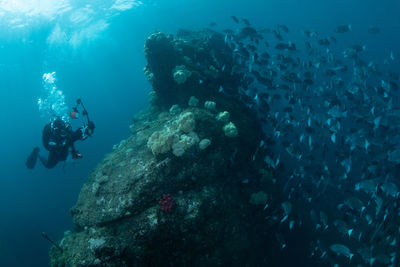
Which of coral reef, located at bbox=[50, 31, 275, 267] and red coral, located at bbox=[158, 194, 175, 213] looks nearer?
coral reef, located at bbox=[50, 31, 275, 267]

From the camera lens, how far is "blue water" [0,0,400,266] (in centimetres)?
2828

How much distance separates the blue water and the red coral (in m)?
6.27

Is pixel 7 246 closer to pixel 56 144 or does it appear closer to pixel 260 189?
pixel 56 144

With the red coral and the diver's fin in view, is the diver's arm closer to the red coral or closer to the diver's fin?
the red coral

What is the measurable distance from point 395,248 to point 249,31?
39.5 ft

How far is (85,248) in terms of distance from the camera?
239 inches

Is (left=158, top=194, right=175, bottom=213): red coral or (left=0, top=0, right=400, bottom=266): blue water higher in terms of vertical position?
(left=158, top=194, right=175, bottom=213): red coral

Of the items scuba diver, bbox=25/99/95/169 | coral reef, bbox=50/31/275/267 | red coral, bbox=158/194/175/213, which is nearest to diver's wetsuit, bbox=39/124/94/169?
scuba diver, bbox=25/99/95/169

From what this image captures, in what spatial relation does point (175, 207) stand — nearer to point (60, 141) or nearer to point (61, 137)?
point (61, 137)

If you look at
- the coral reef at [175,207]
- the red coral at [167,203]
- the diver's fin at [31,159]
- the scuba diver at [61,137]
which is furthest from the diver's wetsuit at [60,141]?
the red coral at [167,203]

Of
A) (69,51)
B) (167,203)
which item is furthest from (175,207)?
(69,51)

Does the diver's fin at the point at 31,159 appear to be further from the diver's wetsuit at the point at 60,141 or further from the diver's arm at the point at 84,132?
the diver's arm at the point at 84,132

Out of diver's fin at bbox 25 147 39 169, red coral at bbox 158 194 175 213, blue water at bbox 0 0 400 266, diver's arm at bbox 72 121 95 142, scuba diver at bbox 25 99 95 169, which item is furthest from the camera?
blue water at bbox 0 0 400 266

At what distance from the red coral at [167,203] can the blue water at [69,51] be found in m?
6.27
